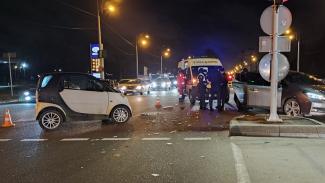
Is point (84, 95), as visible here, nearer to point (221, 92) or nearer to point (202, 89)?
point (202, 89)

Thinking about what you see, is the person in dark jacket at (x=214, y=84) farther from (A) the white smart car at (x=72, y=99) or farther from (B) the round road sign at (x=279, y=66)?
(B) the round road sign at (x=279, y=66)

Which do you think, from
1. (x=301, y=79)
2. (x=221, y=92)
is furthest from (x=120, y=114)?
(x=301, y=79)

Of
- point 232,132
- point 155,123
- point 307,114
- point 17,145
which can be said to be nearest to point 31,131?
point 17,145

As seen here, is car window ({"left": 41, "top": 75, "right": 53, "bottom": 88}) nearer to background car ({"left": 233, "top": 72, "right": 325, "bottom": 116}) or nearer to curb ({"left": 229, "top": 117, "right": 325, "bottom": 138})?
curb ({"left": 229, "top": 117, "right": 325, "bottom": 138})

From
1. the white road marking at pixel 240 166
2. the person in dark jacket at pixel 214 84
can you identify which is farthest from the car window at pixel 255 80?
the white road marking at pixel 240 166


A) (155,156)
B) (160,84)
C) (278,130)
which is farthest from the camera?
(160,84)

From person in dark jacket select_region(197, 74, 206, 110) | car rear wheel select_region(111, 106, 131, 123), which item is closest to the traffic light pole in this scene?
car rear wheel select_region(111, 106, 131, 123)

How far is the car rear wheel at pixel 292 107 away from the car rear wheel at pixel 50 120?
744 cm

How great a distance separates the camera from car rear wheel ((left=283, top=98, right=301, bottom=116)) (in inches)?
526

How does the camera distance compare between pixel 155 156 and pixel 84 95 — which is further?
pixel 84 95

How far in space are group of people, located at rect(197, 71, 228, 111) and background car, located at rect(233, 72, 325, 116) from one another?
96 centimetres

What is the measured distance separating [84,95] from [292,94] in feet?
22.4

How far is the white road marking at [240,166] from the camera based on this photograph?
20.3 feet

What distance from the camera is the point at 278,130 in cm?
970
